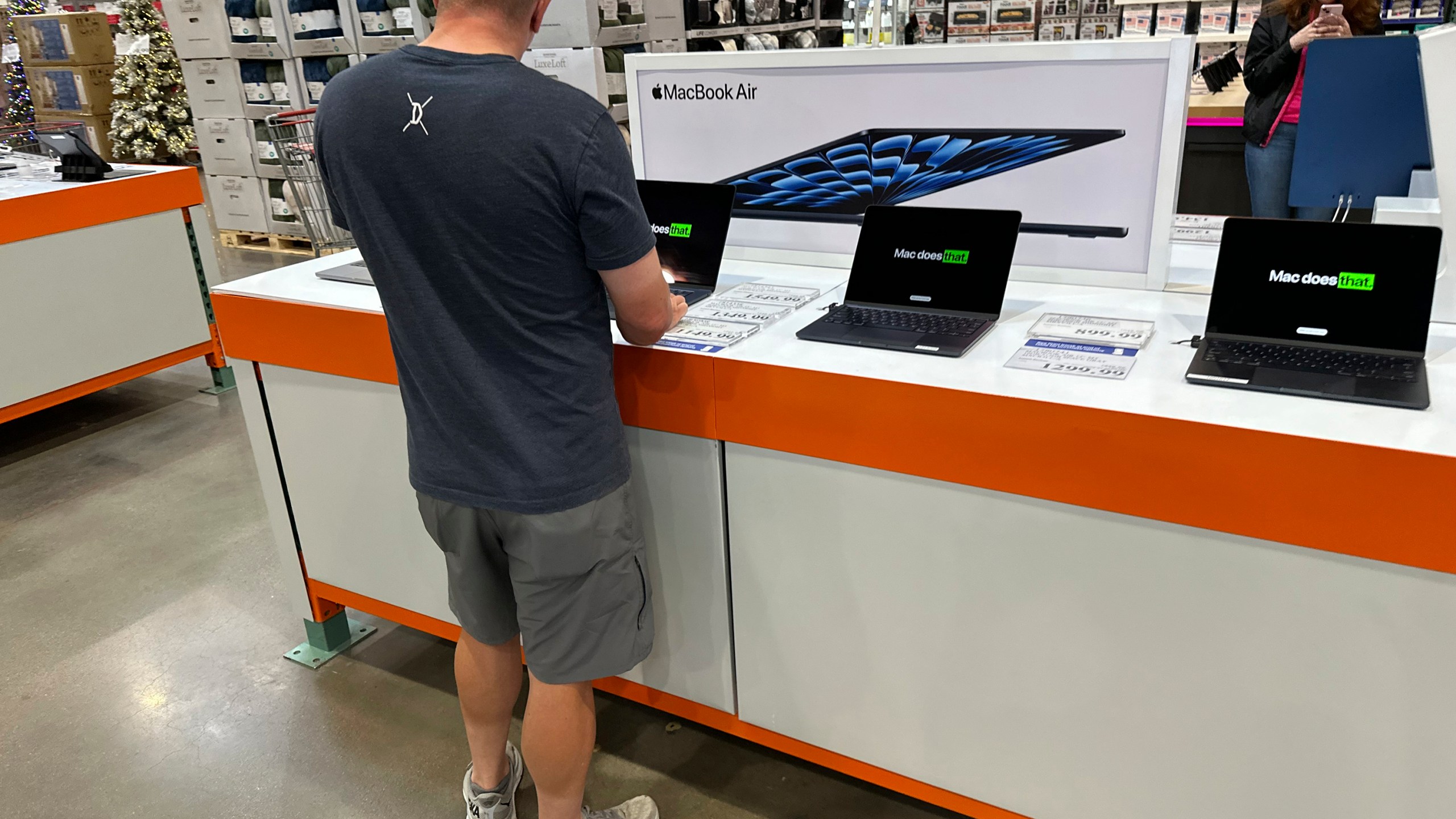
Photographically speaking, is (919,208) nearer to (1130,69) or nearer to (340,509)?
(1130,69)

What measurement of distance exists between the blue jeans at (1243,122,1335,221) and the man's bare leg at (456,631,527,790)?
3322 mm

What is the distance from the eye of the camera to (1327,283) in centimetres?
150

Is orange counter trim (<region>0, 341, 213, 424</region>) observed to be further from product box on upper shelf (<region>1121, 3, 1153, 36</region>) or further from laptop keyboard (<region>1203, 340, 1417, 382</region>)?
product box on upper shelf (<region>1121, 3, 1153, 36</region>)

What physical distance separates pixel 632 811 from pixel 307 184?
5.86 feet

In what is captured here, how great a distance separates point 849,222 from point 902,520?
0.87 meters

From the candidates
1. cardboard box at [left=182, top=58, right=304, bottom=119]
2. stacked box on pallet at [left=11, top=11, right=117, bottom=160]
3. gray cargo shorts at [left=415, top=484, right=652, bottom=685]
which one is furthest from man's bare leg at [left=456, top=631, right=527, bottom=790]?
stacked box on pallet at [left=11, top=11, right=117, bottom=160]

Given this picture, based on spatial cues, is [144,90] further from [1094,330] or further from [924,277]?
[1094,330]

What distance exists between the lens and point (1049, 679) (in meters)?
1.58

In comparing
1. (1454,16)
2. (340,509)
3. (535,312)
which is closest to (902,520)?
(535,312)

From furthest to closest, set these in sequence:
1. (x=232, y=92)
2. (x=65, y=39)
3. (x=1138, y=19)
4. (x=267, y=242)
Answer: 1. (x=65, y=39)
2. (x=267, y=242)
3. (x=232, y=92)
4. (x=1138, y=19)

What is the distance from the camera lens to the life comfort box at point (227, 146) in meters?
6.59

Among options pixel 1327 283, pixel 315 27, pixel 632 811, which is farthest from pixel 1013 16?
pixel 632 811

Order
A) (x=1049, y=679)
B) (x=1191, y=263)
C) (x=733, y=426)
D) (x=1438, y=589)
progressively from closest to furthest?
(x=1438, y=589) < (x=1049, y=679) < (x=733, y=426) < (x=1191, y=263)

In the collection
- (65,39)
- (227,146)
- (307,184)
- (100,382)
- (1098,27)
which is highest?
(65,39)
